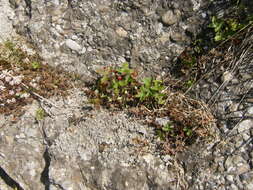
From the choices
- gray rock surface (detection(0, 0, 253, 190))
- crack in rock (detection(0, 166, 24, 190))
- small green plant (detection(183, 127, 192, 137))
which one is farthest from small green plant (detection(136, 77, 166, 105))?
crack in rock (detection(0, 166, 24, 190))

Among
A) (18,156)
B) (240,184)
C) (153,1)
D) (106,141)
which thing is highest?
(153,1)

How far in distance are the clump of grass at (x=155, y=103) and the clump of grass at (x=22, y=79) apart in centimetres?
60

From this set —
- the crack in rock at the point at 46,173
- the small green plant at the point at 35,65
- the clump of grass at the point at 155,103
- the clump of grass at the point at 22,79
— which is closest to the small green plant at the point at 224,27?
the clump of grass at the point at 155,103

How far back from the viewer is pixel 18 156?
428 centimetres

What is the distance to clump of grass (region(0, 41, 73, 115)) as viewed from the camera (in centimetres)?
457

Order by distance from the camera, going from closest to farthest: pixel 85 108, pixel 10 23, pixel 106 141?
pixel 106 141 → pixel 85 108 → pixel 10 23

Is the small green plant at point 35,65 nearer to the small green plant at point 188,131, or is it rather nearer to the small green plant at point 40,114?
the small green plant at point 40,114

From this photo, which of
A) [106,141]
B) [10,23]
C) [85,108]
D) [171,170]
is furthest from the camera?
[10,23]

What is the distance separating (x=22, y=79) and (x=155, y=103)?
210 cm

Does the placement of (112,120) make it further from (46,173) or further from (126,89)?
(46,173)

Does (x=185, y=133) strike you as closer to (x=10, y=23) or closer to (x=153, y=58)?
(x=153, y=58)

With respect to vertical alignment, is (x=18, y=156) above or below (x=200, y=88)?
below

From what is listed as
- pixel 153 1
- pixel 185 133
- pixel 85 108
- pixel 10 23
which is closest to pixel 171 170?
pixel 185 133

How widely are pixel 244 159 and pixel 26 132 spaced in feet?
9.86
